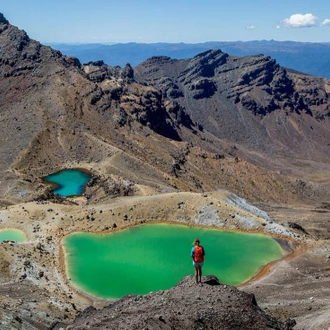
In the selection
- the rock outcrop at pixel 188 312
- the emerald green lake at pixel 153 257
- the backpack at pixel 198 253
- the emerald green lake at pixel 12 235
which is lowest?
the emerald green lake at pixel 12 235

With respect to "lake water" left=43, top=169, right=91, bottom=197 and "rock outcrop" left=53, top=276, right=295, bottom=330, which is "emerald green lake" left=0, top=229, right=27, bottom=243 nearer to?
"rock outcrop" left=53, top=276, right=295, bottom=330

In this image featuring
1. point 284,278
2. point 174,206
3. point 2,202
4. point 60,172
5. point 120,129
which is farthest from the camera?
point 120,129

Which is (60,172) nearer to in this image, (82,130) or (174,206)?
(82,130)

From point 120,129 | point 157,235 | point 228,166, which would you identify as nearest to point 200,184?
point 228,166

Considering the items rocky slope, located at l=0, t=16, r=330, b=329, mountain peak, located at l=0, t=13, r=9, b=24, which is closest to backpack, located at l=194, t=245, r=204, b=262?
rocky slope, located at l=0, t=16, r=330, b=329

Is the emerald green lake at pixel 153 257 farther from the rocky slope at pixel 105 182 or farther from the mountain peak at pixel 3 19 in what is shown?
the mountain peak at pixel 3 19

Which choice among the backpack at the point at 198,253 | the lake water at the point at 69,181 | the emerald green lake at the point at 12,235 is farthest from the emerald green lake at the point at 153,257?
the lake water at the point at 69,181
